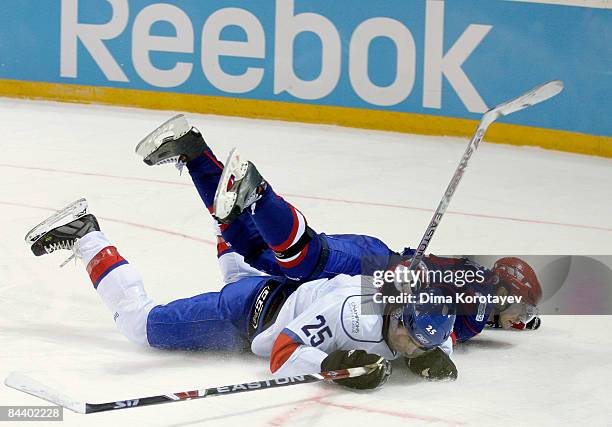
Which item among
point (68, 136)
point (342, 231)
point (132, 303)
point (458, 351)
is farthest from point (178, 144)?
point (68, 136)

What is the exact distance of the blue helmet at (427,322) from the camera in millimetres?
3438

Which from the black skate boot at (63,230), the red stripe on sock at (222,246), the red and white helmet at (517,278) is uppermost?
the black skate boot at (63,230)

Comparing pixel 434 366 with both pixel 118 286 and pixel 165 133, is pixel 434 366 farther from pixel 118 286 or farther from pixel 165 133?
pixel 165 133

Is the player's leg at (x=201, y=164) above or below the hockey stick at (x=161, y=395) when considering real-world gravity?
above

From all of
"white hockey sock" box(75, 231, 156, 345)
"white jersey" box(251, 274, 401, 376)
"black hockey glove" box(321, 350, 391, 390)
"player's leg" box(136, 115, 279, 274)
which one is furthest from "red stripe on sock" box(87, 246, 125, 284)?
"black hockey glove" box(321, 350, 391, 390)

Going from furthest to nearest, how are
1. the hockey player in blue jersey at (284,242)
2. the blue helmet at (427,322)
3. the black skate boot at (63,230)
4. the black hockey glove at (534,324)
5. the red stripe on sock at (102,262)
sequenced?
1. the black hockey glove at (534,324)
2. the black skate boot at (63,230)
3. the red stripe on sock at (102,262)
4. the hockey player in blue jersey at (284,242)
5. the blue helmet at (427,322)

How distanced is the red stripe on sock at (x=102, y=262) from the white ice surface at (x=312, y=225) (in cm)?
23

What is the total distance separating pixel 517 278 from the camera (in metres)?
3.93

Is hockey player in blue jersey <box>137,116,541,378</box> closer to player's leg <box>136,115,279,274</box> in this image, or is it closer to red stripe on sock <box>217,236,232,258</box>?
player's leg <box>136,115,279,274</box>

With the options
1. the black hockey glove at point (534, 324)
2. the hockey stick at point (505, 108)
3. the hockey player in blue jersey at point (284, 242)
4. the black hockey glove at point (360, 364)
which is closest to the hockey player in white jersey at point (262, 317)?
the black hockey glove at point (360, 364)

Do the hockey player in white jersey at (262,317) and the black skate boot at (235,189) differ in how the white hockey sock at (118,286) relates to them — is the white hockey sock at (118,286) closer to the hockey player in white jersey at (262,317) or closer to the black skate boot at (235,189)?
the hockey player in white jersey at (262,317)

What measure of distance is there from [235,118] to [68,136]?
1.19 meters

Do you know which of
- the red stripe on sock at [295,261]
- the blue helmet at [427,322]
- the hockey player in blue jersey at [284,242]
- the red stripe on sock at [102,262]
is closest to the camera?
the blue helmet at [427,322]

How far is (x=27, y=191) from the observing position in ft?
19.5
